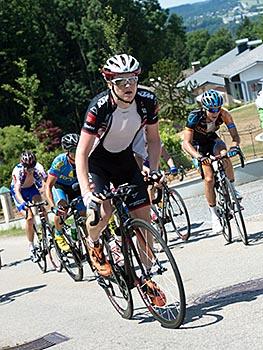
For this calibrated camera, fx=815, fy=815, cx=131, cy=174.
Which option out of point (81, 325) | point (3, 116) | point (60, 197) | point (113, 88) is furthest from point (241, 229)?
point (3, 116)

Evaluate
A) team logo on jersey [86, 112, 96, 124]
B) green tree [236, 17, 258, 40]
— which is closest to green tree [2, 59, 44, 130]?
team logo on jersey [86, 112, 96, 124]

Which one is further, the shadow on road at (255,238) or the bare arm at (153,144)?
the shadow on road at (255,238)

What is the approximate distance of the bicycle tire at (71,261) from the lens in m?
10.4

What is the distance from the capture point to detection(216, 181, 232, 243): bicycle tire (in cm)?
1012

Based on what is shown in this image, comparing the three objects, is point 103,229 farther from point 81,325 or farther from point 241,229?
point 241,229

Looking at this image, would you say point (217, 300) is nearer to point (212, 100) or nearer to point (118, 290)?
point (118, 290)

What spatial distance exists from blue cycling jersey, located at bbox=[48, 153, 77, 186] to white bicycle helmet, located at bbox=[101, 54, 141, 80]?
429cm

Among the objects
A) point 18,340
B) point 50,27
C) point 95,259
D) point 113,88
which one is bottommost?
point 18,340

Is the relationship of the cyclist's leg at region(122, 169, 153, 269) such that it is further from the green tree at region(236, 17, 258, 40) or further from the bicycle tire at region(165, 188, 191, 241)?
the green tree at region(236, 17, 258, 40)

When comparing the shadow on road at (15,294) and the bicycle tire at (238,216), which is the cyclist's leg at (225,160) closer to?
the bicycle tire at (238,216)

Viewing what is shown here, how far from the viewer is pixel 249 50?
9062cm

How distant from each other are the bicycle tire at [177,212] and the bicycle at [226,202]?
1.55 meters

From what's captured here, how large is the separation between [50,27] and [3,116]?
12623 millimetres

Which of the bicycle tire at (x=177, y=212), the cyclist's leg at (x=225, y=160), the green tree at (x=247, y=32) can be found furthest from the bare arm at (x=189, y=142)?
the green tree at (x=247, y=32)
